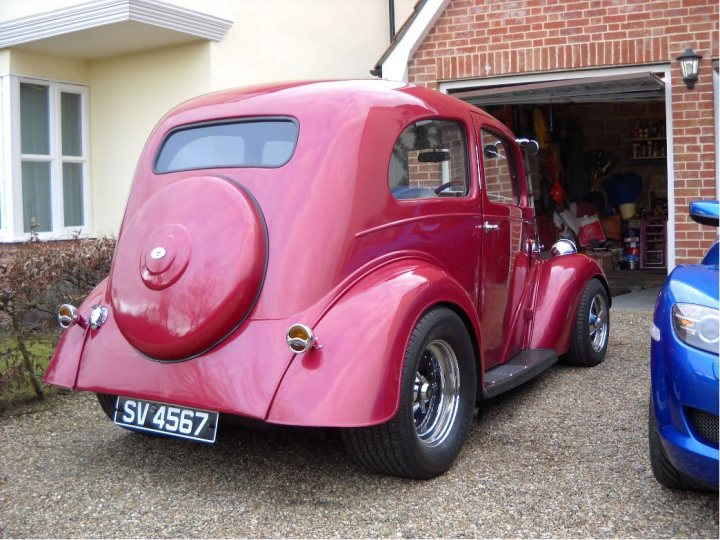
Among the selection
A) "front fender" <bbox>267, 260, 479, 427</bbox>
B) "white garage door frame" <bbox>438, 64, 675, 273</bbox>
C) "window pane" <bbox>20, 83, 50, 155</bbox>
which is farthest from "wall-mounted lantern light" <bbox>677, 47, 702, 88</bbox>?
"window pane" <bbox>20, 83, 50, 155</bbox>

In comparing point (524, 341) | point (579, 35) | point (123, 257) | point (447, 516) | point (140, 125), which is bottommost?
point (447, 516)

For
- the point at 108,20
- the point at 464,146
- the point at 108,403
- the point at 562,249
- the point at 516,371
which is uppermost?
the point at 108,20

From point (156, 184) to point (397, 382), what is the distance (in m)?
1.74

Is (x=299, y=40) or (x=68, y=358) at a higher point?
(x=299, y=40)

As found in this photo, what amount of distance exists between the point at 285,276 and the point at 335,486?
0.98 metres

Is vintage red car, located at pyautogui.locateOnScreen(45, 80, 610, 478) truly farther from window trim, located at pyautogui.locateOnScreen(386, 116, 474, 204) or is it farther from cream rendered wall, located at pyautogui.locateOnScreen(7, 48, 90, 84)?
cream rendered wall, located at pyautogui.locateOnScreen(7, 48, 90, 84)

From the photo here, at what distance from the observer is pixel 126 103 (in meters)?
9.41

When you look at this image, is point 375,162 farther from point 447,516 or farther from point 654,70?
point 654,70

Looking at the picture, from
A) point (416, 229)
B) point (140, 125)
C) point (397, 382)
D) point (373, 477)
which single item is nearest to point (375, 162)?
point (416, 229)

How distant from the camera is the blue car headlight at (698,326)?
9.75 ft

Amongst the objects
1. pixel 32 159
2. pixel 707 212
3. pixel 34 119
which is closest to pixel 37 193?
pixel 32 159

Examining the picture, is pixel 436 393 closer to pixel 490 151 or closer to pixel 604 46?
pixel 490 151

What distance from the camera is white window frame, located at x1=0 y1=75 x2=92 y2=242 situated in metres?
8.77

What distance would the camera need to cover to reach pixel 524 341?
516cm
